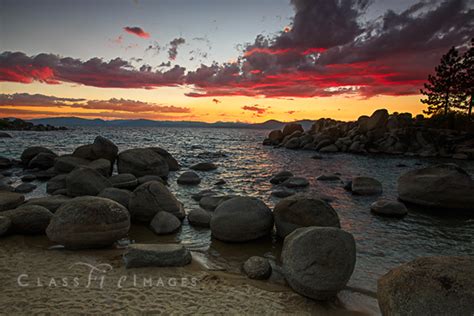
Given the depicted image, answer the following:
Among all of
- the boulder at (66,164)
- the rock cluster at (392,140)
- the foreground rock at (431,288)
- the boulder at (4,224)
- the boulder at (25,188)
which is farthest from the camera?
the rock cluster at (392,140)

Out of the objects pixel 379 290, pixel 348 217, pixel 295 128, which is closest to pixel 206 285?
pixel 379 290

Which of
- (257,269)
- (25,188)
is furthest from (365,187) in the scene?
(25,188)

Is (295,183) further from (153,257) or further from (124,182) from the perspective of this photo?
(153,257)

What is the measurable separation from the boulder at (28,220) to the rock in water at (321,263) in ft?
22.1

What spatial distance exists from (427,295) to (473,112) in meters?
58.0

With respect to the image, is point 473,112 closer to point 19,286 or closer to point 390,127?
point 390,127

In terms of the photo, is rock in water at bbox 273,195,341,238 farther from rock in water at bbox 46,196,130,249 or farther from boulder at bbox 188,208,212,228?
rock in water at bbox 46,196,130,249

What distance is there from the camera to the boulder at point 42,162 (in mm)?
19203

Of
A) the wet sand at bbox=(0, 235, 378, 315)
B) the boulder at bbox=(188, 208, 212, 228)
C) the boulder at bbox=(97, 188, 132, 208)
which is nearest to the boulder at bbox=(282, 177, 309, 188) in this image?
the boulder at bbox=(188, 208, 212, 228)

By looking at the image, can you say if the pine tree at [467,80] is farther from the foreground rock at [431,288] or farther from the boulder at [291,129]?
the foreground rock at [431,288]

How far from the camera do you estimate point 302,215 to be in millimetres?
8055

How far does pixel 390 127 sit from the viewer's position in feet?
156

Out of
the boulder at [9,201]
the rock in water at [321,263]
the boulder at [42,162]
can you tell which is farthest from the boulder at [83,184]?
the boulder at [42,162]

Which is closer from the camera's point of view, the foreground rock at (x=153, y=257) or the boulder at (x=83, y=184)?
the foreground rock at (x=153, y=257)
